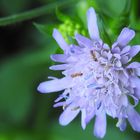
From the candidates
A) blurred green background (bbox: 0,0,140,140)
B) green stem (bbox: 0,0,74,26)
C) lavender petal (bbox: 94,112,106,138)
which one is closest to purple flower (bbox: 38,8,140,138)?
lavender petal (bbox: 94,112,106,138)

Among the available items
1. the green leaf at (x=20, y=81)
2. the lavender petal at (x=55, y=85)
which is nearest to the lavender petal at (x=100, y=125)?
the lavender petal at (x=55, y=85)

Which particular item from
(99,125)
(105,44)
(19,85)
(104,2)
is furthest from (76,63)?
(19,85)

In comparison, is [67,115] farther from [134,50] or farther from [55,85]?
[134,50]

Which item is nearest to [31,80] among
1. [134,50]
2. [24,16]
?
[24,16]

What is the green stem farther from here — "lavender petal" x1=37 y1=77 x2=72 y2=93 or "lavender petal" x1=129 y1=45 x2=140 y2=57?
"lavender petal" x1=129 y1=45 x2=140 y2=57

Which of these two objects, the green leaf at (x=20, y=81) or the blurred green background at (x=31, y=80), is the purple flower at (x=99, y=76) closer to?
the blurred green background at (x=31, y=80)
